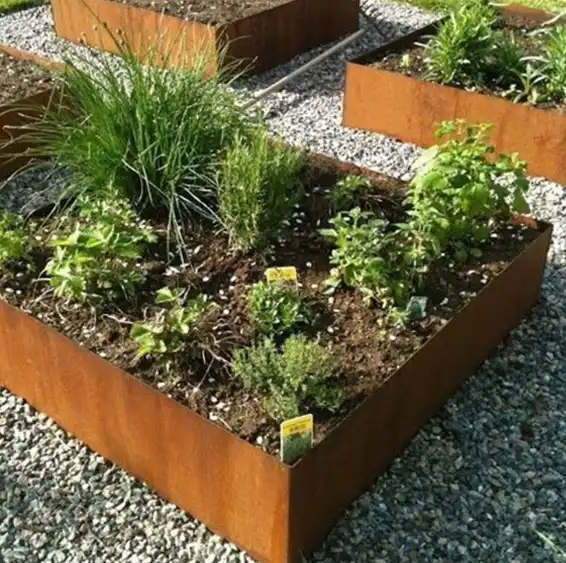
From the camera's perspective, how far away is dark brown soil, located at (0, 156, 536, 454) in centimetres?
258

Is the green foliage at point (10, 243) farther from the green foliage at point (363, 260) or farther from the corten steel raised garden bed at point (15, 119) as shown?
the corten steel raised garden bed at point (15, 119)

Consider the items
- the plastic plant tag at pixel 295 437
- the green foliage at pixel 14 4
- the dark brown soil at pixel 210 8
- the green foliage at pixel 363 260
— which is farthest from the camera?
the green foliage at pixel 14 4

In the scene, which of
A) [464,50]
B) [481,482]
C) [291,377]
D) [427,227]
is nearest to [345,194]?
[427,227]

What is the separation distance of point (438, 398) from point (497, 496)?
410 mm

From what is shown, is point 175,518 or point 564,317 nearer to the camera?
point 175,518

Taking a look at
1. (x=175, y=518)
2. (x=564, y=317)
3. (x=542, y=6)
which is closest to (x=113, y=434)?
(x=175, y=518)

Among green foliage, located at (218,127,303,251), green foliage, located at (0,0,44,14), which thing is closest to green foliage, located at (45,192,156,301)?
green foliage, located at (218,127,303,251)

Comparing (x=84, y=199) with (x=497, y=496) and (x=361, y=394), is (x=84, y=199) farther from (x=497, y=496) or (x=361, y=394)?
(x=497, y=496)

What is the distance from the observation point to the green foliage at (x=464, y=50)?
15.4 feet

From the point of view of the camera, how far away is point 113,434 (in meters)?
2.73

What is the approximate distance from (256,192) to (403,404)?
910mm

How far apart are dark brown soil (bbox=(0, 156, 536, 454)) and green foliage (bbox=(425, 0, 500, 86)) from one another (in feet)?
4.94

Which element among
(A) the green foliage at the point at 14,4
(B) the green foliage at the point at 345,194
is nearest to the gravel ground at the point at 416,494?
(B) the green foliage at the point at 345,194

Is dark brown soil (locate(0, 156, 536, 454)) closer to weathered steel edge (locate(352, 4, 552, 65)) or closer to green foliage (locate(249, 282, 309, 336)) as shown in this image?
green foliage (locate(249, 282, 309, 336))
